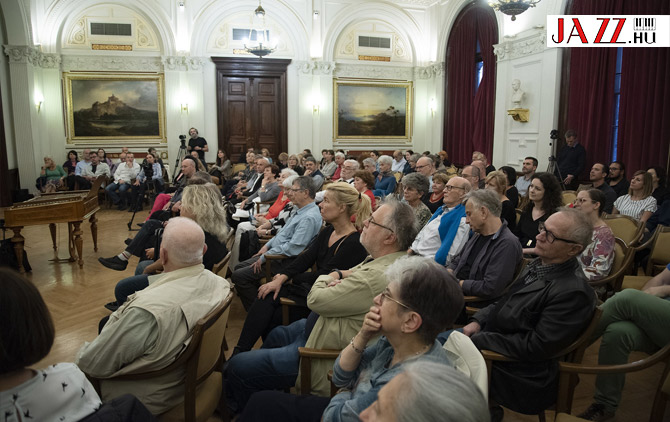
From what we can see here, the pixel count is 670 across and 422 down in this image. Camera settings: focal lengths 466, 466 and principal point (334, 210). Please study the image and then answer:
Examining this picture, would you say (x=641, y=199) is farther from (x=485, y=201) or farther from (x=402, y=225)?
(x=402, y=225)

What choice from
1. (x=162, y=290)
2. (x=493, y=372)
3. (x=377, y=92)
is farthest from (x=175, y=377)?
(x=377, y=92)

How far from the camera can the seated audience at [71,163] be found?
1231 cm

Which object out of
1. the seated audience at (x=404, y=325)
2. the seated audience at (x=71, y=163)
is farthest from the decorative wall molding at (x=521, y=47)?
the seated audience at (x=71, y=163)

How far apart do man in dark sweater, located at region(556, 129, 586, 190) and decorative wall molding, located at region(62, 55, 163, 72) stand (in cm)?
1061

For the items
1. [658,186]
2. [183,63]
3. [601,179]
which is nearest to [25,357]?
[658,186]

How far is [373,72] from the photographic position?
14414 millimetres

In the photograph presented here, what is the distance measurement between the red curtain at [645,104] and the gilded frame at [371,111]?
750 centimetres

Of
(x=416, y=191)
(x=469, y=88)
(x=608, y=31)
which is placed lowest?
(x=416, y=191)

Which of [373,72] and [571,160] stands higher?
[373,72]

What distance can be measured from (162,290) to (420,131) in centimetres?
1361

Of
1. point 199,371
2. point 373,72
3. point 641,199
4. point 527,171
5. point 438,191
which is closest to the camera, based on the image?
point 199,371

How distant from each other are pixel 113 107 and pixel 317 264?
1171cm

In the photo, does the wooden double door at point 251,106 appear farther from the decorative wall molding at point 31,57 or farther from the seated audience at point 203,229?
the seated audience at point 203,229

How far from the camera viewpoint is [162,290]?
220 centimetres
